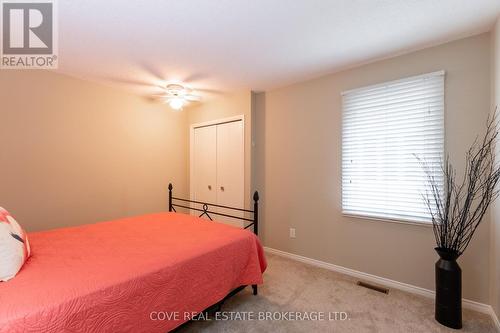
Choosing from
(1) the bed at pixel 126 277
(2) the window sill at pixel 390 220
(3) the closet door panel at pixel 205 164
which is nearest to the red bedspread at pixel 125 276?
(1) the bed at pixel 126 277

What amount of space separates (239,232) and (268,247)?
4.75 feet

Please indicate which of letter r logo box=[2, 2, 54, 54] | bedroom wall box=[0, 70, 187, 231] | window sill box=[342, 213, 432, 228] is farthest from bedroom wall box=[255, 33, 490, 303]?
letter r logo box=[2, 2, 54, 54]

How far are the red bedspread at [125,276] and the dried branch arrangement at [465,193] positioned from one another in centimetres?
159

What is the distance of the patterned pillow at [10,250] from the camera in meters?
1.19

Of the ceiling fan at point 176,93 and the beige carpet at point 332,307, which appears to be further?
the ceiling fan at point 176,93

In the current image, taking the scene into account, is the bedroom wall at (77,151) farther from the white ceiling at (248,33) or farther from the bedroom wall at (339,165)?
the bedroom wall at (339,165)

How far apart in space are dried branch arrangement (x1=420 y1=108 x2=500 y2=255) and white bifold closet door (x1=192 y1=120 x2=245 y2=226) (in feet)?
7.46

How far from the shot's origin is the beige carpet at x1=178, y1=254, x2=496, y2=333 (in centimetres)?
175

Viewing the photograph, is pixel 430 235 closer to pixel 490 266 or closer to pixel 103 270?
pixel 490 266

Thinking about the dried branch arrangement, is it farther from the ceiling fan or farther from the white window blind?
the ceiling fan

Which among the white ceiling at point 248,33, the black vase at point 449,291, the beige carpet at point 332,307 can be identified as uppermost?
the white ceiling at point 248,33

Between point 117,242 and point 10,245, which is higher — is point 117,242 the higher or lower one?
the lower one

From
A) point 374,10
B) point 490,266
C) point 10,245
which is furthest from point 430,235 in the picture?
point 10,245

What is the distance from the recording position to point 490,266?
1.91 metres
